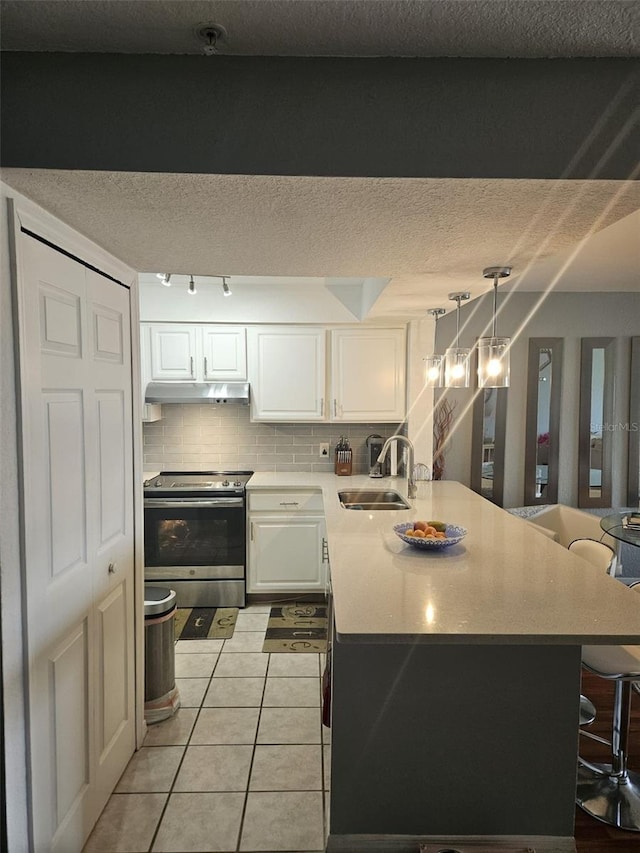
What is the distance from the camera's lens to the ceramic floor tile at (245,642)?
346 cm

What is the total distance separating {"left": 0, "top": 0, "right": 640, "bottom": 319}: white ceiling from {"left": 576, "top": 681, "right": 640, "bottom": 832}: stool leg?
1898 millimetres

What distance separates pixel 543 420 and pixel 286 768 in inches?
151

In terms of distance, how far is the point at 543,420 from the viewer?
5039 mm

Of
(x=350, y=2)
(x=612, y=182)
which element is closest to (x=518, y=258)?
(x=612, y=182)

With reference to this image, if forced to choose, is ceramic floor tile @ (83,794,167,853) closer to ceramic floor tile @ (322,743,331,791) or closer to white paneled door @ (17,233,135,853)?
white paneled door @ (17,233,135,853)

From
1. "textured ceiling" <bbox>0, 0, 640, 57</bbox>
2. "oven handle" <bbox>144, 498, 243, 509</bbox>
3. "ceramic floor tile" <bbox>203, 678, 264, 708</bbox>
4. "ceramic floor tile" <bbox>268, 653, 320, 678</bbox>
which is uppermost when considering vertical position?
"textured ceiling" <bbox>0, 0, 640, 57</bbox>

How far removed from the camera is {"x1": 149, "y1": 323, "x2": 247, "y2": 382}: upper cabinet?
423 cm

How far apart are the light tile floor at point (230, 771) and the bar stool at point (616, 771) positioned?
3.60 ft

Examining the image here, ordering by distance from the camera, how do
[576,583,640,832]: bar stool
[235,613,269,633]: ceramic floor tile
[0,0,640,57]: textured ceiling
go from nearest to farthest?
[0,0,640,57]: textured ceiling → [576,583,640,832]: bar stool → [235,613,269,633]: ceramic floor tile

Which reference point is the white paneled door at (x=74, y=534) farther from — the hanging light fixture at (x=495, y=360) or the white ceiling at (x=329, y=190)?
the hanging light fixture at (x=495, y=360)

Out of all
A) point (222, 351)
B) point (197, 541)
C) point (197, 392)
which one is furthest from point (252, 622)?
point (222, 351)

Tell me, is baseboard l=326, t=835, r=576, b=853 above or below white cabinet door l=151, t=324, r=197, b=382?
below

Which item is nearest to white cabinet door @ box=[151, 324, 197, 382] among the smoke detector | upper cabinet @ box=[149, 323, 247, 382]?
upper cabinet @ box=[149, 323, 247, 382]

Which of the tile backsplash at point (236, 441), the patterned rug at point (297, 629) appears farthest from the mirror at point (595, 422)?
the patterned rug at point (297, 629)
